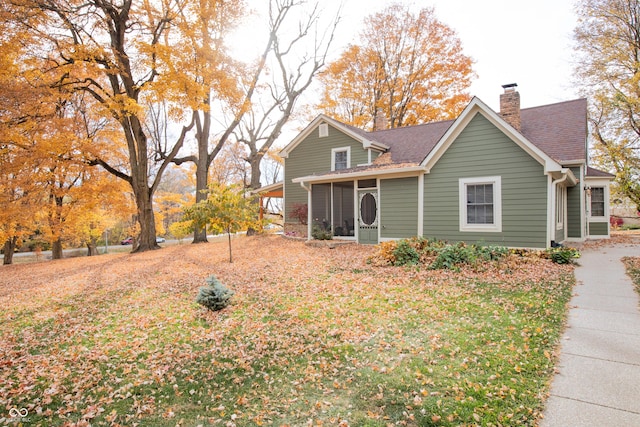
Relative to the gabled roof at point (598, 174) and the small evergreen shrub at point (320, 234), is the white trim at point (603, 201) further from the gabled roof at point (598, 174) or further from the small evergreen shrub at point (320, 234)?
the small evergreen shrub at point (320, 234)

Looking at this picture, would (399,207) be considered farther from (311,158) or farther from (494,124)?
(311,158)

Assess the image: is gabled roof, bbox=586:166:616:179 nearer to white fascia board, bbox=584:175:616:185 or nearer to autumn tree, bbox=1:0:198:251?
white fascia board, bbox=584:175:616:185

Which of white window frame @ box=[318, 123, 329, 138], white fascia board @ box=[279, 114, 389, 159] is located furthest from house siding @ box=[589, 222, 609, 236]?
white window frame @ box=[318, 123, 329, 138]

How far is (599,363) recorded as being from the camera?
3.76 metres

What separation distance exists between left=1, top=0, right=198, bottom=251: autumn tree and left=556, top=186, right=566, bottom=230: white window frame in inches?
602

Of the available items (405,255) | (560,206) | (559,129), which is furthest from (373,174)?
(559,129)

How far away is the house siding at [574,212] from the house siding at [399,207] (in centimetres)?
637

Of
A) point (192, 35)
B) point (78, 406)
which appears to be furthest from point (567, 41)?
point (78, 406)

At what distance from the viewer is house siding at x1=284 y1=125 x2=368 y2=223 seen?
55.6ft

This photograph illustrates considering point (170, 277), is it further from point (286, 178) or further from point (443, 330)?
point (286, 178)

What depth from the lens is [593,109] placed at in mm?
21609

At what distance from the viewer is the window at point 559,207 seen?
37.9 ft

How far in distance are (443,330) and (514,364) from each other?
116cm

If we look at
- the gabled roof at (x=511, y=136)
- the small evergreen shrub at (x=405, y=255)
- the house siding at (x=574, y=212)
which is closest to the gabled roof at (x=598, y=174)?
the house siding at (x=574, y=212)
